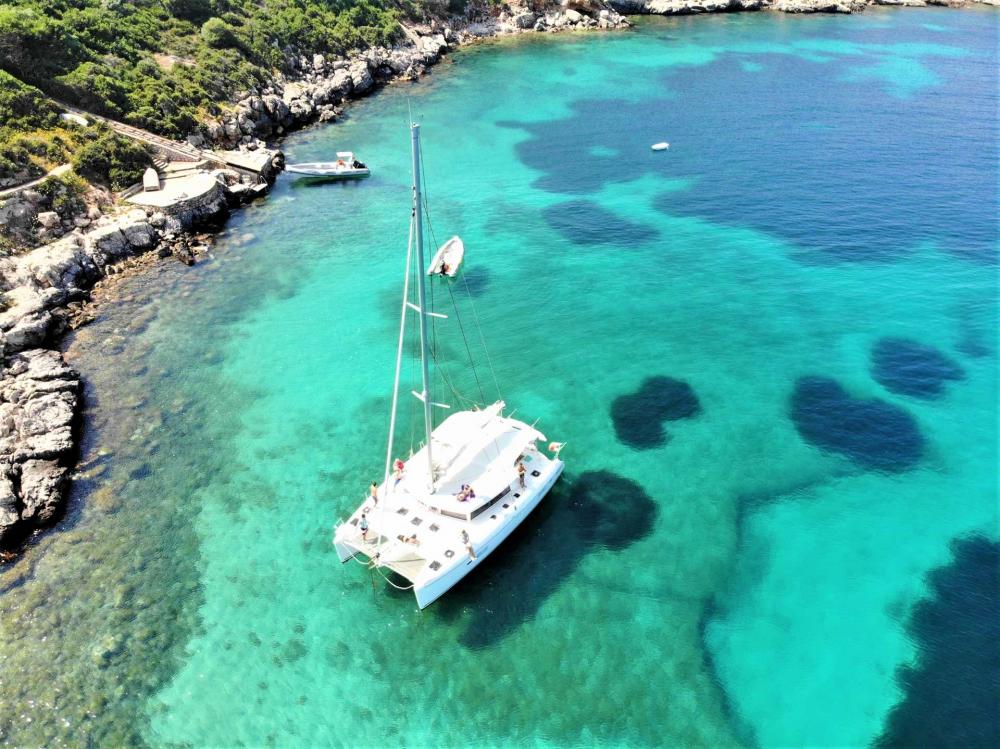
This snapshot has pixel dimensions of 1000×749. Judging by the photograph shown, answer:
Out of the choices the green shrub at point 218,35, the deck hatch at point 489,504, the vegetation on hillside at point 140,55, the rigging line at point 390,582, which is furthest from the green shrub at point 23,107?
the deck hatch at point 489,504

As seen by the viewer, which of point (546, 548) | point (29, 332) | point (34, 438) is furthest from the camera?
point (29, 332)

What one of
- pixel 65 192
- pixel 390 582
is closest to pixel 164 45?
pixel 65 192

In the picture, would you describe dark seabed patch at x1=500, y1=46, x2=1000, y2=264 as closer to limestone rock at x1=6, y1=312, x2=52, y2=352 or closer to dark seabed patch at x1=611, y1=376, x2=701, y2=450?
dark seabed patch at x1=611, y1=376, x2=701, y2=450

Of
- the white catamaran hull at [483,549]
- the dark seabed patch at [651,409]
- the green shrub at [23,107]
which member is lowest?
the dark seabed patch at [651,409]

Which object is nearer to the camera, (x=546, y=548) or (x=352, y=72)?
(x=546, y=548)

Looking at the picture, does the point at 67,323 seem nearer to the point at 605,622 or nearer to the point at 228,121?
the point at 228,121

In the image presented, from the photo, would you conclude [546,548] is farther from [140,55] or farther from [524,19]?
[524,19]

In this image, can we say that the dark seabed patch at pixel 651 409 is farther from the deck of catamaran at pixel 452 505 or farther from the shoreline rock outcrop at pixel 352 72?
the shoreline rock outcrop at pixel 352 72
